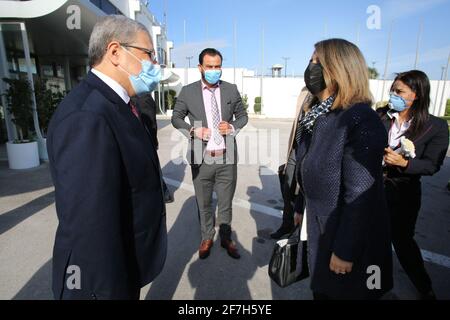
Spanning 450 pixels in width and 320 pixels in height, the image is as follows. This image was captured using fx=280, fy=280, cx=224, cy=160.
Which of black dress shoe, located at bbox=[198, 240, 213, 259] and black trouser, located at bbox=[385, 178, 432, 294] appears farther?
black dress shoe, located at bbox=[198, 240, 213, 259]

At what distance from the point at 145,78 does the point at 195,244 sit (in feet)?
7.67

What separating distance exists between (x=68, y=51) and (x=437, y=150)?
561 inches

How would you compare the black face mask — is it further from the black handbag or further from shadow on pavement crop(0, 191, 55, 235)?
shadow on pavement crop(0, 191, 55, 235)

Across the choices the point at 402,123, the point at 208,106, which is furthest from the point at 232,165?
the point at 402,123

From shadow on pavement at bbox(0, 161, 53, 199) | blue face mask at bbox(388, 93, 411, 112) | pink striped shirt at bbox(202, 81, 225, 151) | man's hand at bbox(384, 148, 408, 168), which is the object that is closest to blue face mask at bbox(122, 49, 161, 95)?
pink striped shirt at bbox(202, 81, 225, 151)

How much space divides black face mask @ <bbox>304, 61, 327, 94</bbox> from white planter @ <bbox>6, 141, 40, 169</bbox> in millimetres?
6975

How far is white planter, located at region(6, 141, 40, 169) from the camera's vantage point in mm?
6335

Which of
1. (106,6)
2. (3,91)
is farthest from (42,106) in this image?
(106,6)

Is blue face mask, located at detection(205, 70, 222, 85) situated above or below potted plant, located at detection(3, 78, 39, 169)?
above

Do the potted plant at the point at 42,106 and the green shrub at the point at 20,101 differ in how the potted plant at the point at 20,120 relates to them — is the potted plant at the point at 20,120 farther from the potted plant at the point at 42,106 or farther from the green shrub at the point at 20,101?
the potted plant at the point at 42,106

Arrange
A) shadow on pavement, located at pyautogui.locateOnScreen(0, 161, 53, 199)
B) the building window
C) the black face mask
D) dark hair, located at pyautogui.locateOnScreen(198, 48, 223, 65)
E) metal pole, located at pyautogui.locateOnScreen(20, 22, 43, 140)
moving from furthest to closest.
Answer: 1. the building window
2. metal pole, located at pyautogui.locateOnScreen(20, 22, 43, 140)
3. shadow on pavement, located at pyautogui.locateOnScreen(0, 161, 53, 199)
4. dark hair, located at pyautogui.locateOnScreen(198, 48, 223, 65)
5. the black face mask

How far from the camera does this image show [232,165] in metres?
3.05

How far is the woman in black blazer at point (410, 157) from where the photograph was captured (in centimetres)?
220
